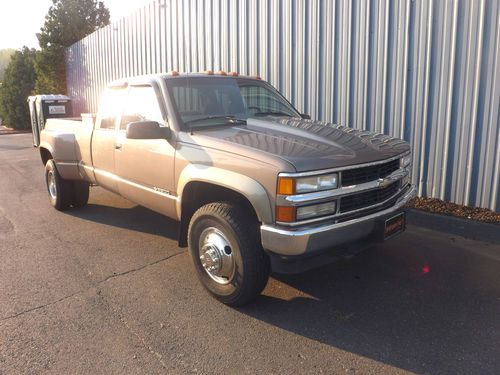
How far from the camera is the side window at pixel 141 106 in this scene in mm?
4188

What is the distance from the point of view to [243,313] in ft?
11.1

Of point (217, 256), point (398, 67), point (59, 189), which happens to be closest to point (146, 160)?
point (217, 256)

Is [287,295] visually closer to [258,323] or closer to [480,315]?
[258,323]

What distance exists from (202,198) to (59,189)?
319cm

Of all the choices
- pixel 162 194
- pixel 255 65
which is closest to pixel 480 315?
pixel 162 194

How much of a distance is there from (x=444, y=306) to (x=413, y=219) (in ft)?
7.14

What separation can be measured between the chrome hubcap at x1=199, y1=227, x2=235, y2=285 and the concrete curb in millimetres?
2349

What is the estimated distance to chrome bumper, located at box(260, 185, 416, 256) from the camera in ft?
9.60

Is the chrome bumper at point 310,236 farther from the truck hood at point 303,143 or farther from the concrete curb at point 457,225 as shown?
the concrete curb at point 457,225

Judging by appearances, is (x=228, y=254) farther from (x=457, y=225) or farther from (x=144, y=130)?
(x=457, y=225)

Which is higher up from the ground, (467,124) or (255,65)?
(255,65)

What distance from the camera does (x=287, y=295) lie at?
3.68 metres

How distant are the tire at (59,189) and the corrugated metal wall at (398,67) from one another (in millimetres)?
3934

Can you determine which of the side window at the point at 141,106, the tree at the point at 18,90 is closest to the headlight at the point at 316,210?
the side window at the point at 141,106
